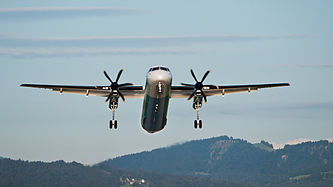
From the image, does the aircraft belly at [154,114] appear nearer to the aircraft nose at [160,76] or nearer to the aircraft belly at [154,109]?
the aircraft belly at [154,109]

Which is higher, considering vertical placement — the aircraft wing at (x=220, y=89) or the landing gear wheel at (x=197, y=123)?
the aircraft wing at (x=220, y=89)

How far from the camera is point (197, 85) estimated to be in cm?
5184

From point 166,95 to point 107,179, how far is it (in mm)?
144706

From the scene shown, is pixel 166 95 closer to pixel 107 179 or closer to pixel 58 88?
pixel 58 88

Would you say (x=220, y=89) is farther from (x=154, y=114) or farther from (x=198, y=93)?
(x=154, y=114)

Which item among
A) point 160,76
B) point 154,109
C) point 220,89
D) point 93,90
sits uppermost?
point 220,89

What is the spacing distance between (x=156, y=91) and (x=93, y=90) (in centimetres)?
1099

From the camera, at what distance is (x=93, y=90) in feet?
182

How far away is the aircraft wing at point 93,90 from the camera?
53.0 metres

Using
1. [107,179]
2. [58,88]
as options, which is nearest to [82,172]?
[107,179]

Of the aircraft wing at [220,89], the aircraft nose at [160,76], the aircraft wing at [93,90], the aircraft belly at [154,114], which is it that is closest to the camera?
the aircraft nose at [160,76]

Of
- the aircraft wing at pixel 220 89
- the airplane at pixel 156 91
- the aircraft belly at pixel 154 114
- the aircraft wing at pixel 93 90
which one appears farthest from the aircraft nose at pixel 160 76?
the aircraft wing at pixel 220 89

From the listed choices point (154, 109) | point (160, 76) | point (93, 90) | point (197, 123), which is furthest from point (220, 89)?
point (93, 90)

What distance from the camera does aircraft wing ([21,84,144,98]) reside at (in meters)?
53.0
